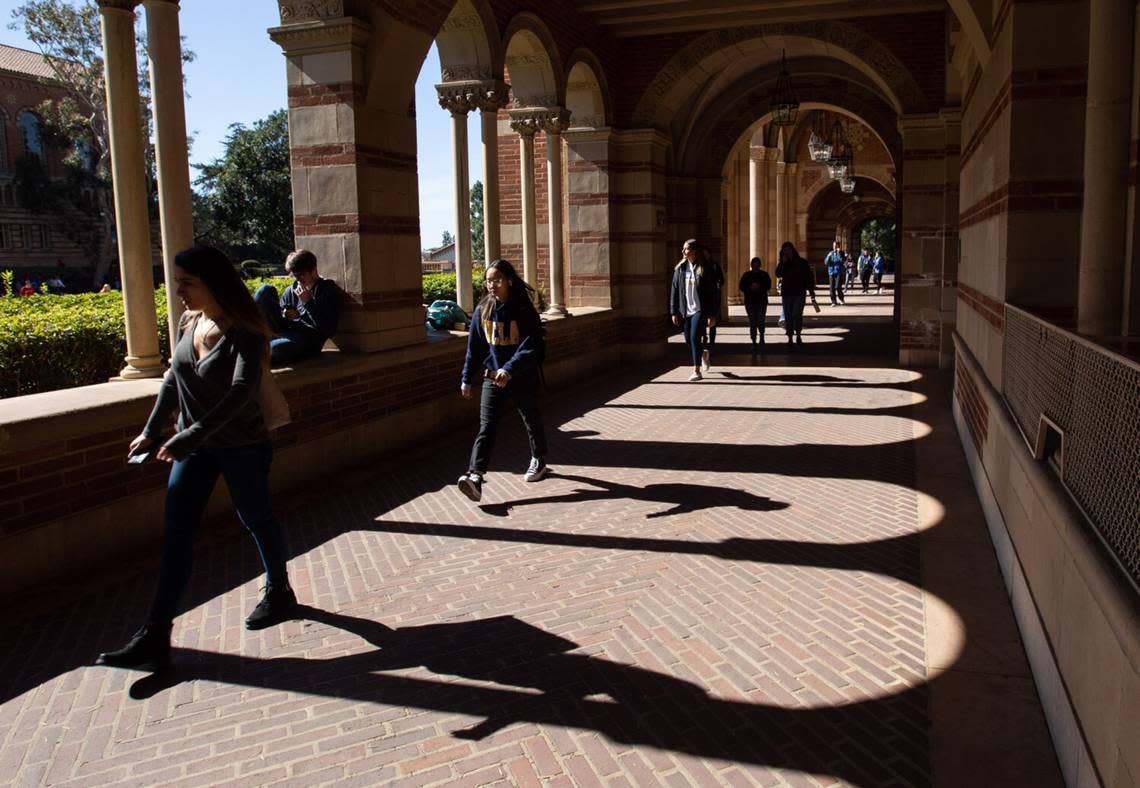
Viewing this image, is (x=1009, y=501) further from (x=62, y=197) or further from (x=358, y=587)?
(x=62, y=197)

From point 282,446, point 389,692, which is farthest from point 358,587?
point 282,446

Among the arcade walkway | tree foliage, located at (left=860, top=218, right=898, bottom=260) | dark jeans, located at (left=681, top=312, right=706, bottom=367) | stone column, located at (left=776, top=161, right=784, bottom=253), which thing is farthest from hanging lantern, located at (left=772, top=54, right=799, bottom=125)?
tree foliage, located at (left=860, top=218, right=898, bottom=260)

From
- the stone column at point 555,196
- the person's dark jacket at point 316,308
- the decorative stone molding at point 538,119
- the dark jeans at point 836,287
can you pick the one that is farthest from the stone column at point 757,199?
the person's dark jacket at point 316,308

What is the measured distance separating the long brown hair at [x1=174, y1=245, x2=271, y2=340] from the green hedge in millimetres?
3171

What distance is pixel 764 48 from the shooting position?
1505cm

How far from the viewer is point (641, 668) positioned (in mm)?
3754

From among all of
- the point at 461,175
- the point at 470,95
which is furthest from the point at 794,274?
the point at 470,95

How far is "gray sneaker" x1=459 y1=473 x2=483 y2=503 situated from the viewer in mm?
6199

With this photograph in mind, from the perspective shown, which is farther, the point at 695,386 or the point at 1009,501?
the point at 695,386

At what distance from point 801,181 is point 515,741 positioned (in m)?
34.7

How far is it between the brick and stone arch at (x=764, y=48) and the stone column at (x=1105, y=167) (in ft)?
31.1

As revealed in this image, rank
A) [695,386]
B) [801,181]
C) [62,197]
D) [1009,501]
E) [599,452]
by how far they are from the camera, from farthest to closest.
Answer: [62,197] < [801,181] < [695,386] < [599,452] < [1009,501]

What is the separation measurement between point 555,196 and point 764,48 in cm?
481

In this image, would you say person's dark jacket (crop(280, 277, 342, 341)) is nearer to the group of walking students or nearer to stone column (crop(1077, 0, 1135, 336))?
the group of walking students
